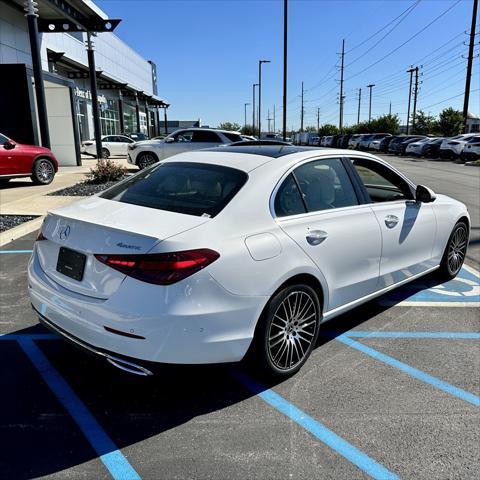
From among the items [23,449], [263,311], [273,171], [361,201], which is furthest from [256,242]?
[23,449]

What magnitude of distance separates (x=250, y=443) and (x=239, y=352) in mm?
531

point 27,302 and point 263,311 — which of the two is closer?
point 263,311

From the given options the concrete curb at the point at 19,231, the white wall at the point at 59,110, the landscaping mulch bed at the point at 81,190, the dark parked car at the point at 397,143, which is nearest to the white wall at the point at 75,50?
the white wall at the point at 59,110

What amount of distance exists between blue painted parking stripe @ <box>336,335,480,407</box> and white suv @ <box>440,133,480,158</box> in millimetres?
29730

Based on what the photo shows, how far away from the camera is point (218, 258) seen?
2799 mm

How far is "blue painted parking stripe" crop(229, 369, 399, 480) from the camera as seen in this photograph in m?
2.59

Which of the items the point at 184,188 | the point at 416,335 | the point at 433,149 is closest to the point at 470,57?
the point at 433,149

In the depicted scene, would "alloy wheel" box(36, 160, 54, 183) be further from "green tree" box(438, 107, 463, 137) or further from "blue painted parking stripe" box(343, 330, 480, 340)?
"green tree" box(438, 107, 463, 137)

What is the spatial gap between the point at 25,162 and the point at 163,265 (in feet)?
40.0

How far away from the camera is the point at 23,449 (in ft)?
8.81

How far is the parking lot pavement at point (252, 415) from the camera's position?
8.54ft

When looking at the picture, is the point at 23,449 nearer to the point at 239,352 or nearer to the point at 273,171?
the point at 239,352

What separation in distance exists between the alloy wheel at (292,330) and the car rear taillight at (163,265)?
759 millimetres

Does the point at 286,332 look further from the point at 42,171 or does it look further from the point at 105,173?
the point at 42,171
